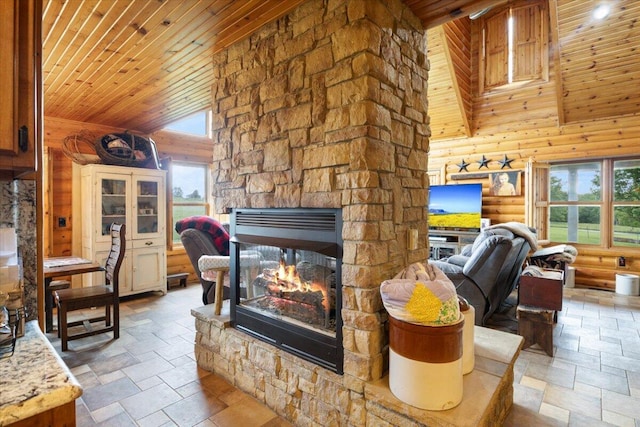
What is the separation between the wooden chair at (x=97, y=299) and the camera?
298 cm

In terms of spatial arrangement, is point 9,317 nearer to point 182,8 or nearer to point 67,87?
point 182,8

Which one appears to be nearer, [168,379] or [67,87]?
[168,379]

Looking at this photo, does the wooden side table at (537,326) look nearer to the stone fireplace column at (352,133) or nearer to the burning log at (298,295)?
the stone fireplace column at (352,133)

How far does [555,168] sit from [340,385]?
18.7ft

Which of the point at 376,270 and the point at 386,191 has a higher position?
the point at 386,191

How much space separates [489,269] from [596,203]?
3.53m

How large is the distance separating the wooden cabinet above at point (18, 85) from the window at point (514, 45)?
6731mm

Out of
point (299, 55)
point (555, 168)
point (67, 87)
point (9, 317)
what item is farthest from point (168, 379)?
point (555, 168)

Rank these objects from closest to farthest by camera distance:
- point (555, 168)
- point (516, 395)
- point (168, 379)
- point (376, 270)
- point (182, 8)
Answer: point (376, 270) → point (182, 8) → point (516, 395) → point (168, 379) → point (555, 168)

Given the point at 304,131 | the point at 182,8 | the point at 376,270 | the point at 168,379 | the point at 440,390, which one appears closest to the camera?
the point at 440,390

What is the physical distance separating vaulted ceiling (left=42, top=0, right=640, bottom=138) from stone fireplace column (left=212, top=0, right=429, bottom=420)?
0.92 feet

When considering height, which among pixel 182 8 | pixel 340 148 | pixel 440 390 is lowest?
pixel 440 390

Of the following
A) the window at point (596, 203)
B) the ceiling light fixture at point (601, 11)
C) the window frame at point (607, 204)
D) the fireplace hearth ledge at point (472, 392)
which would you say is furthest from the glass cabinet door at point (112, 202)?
the window frame at point (607, 204)

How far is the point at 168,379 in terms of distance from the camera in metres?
2.50
